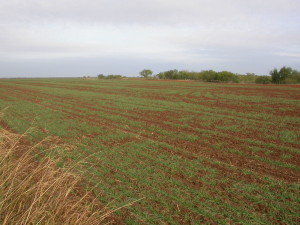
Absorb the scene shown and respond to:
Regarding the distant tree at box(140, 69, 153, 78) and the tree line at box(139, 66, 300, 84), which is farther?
the distant tree at box(140, 69, 153, 78)

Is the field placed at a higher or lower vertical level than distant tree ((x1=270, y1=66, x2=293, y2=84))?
lower

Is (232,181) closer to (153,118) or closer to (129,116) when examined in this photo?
(153,118)

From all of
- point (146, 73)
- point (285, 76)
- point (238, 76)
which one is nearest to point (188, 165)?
point (285, 76)

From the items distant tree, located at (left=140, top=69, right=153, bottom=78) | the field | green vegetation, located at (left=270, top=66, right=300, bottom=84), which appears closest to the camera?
the field

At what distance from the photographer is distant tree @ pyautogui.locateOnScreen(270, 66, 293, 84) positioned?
56.4 m

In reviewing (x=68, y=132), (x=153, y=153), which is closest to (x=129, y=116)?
(x=68, y=132)

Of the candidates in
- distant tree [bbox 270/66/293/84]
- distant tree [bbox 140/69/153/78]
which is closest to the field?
distant tree [bbox 270/66/293/84]

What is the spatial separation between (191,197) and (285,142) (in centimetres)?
635

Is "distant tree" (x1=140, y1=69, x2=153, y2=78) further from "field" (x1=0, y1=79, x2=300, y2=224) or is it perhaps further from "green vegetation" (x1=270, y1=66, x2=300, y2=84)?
"field" (x1=0, y1=79, x2=300, y2=224)

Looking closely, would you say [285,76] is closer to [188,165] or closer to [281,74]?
[281,74]

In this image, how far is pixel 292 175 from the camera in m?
5.95

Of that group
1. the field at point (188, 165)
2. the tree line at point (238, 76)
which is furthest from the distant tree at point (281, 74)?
the field at point (188, 165)

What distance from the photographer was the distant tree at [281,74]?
56.4m

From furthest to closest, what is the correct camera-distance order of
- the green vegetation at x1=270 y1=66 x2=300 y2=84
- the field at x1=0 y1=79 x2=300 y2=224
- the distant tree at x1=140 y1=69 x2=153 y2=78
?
the distant tree at x1=140 y1=69 x2=153 y2=78 < the green vegetation at x1=270 y1=66 x2=300 y2=84 < the field at x1=0 y1=79 x2=300 y2=224
